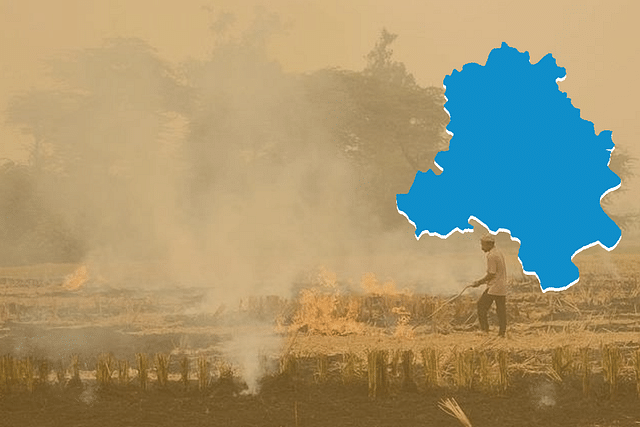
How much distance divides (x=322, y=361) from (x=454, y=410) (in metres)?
1.91

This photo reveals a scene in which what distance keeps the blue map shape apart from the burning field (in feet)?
3.65

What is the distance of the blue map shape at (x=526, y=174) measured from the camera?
12.5 metres

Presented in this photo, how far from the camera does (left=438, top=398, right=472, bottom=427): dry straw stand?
6.45 meters

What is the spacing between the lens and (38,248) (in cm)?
2727

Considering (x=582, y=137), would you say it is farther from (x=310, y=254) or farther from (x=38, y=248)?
(x=38, y=248)

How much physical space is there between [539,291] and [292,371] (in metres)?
8.92

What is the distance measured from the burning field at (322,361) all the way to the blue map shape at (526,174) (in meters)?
1.11

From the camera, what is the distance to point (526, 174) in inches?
514

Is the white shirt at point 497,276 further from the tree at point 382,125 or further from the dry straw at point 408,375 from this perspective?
the tree at point 382,125

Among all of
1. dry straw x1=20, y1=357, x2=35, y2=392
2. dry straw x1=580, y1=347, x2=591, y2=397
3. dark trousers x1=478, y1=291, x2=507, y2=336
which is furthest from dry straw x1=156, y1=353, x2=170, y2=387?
dark trousers x1=478, y1=291, x2=507, y2=336

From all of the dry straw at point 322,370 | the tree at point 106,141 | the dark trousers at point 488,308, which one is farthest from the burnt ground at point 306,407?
the tree at point 106,141

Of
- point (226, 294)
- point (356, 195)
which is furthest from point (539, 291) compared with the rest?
point (356, 195)

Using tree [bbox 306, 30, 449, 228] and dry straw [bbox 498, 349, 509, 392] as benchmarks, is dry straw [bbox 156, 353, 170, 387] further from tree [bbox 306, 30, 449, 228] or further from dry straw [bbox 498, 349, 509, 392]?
tree [bbox 306, 30, 449, 228]

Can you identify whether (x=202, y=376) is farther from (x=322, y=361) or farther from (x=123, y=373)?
(x=322, y=361)
